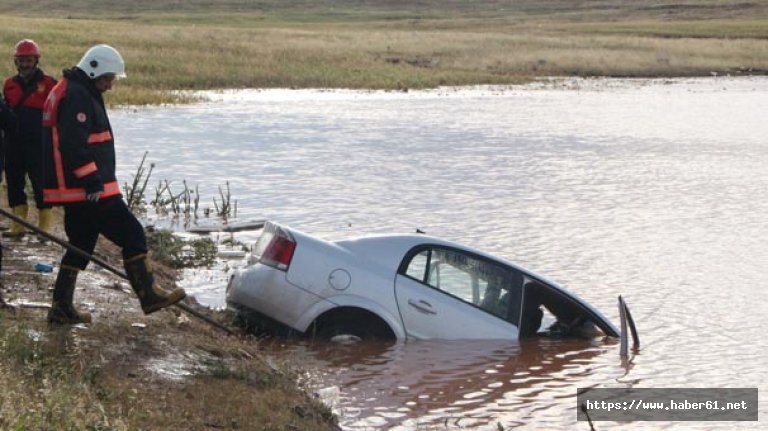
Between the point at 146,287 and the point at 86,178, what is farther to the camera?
the point at 146,287

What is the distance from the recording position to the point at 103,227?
28.2 feet

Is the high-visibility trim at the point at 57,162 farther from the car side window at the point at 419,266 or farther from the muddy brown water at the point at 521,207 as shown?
the car side window at the point at 419,266

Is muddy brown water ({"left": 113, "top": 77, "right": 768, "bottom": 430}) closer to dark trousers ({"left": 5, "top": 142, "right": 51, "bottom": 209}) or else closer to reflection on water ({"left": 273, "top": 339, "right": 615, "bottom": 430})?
reflection on water ({"left": 273, "top": 339, "right": 615, "bottom": 430})

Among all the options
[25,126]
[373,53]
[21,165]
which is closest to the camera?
[25,126]

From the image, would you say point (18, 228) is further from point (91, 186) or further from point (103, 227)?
point (91, 186)

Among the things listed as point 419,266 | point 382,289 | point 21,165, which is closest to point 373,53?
point 21,165

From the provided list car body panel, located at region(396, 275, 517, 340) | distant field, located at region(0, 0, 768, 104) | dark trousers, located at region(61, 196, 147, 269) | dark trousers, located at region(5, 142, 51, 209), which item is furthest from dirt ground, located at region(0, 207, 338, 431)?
distant field, located at region(0, 0, 768, 104)

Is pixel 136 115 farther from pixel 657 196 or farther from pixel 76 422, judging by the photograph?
pixel 76 422

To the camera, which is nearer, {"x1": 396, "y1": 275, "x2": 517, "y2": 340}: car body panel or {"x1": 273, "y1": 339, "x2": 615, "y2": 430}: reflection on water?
{"x1": 273, "y1": 339, "x2": 615, "y2": 430}: reflection on water

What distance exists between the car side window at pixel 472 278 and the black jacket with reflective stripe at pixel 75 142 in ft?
8.51

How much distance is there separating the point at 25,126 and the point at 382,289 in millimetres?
3863

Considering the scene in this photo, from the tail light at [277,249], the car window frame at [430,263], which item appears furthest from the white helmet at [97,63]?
the car window frame at [430,263]

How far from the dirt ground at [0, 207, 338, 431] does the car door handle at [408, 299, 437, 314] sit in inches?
47.0

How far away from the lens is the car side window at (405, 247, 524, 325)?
10055 millimetres
